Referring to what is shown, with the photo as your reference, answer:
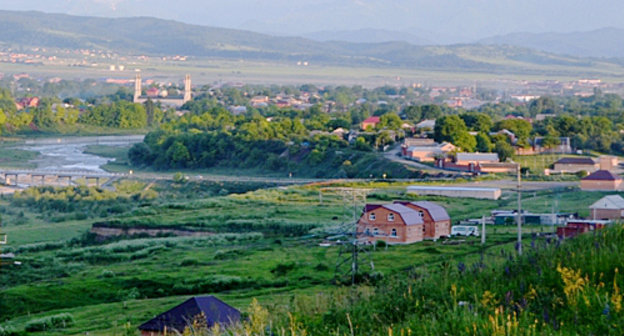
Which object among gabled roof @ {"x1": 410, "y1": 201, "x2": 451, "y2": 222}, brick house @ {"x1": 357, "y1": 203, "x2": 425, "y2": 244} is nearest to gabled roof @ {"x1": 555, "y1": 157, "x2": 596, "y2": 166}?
gabled roof @ {"x1": 410, "y1": 201, "x2": 451, "y2": 222}

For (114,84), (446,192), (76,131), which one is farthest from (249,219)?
(114,84)

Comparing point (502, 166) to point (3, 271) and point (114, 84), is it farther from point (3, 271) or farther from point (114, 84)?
point (114, 84)

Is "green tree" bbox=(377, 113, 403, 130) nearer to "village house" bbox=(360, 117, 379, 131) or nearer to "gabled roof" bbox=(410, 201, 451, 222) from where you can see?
"village house" bbox=(360, 117, 379, 131)

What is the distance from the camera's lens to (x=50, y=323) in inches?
562

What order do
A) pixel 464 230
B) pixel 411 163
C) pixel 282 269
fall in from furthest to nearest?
pixel 411 163, pixel 464 230, pixel 282 269

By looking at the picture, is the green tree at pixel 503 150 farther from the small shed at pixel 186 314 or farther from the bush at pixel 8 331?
the small shed at pixel 186 314

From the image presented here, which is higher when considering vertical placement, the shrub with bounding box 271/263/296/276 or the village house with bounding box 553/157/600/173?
the shrub with bounding box 271/263/296/276

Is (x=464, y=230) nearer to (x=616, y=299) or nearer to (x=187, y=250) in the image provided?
(x=187, y=250)

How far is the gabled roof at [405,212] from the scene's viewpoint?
21.5 m

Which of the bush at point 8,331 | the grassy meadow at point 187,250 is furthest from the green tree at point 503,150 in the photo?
the bush at point 8,331

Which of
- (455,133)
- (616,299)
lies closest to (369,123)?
(455,133)

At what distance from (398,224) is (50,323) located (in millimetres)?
8878

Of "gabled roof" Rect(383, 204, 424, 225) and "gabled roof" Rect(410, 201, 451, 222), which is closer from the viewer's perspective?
"gabled roof" Rect(383, 204, 424, 225)

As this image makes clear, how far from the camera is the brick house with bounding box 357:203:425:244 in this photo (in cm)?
Result: 2141
